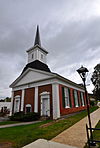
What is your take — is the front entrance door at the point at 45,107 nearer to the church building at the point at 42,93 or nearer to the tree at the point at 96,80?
the church building at the point at 42,93

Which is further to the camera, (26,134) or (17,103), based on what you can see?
(17,103)

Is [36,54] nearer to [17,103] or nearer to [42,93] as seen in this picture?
[42,93]

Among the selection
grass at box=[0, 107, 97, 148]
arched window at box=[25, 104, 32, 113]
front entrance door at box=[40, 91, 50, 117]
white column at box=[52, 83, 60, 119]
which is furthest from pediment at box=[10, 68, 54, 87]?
grass at box=[0, 107, 97, 148]

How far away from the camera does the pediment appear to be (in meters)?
13.7

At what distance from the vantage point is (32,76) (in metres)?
15.3

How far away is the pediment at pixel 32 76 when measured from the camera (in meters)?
13.7

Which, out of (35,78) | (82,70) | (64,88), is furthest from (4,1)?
(64,88)

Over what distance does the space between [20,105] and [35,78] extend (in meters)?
4.46

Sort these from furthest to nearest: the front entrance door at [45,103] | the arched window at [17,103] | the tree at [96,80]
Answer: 1. the tree at [96,80]
2. the arched window at [17,103]
3. the front entrance door at [45,103]

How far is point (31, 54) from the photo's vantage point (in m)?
19.3

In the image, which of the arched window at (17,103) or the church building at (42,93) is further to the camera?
the arched window at (17,103)

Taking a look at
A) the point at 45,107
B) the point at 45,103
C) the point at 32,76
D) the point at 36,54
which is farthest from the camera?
the point at 36,54

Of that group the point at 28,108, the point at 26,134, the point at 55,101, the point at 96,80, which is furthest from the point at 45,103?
the point at 96,80

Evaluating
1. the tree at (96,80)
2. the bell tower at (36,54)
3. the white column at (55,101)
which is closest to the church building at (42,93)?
the white column at (55,101)
